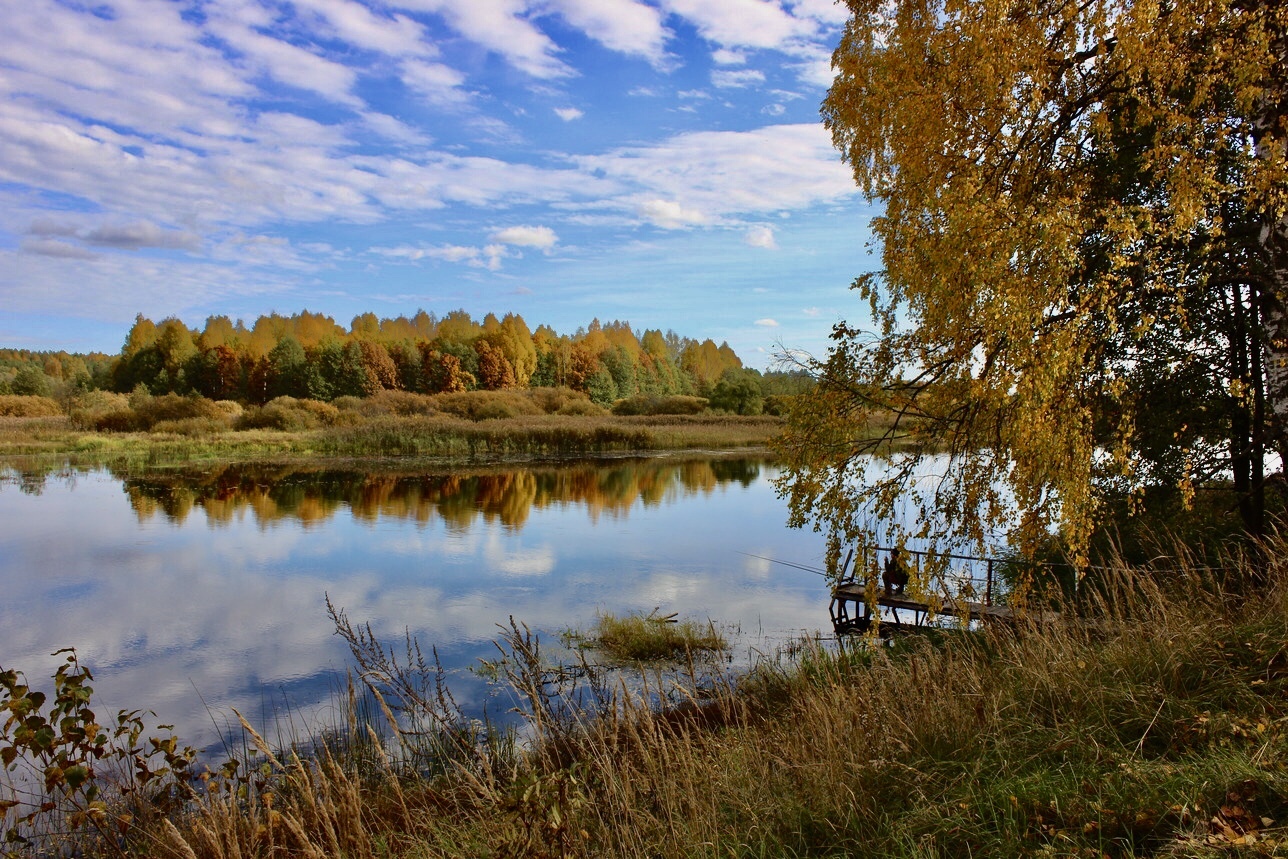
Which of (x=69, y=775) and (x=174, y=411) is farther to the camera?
(x=174, y=411)

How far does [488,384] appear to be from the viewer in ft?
234

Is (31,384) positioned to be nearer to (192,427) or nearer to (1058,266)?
(192,427)

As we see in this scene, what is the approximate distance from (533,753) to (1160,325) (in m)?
8.52

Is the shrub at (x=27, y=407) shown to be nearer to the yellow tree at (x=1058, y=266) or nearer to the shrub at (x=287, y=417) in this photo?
the shrub at (x=287, y=417)

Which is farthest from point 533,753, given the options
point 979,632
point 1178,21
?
point 1178,21

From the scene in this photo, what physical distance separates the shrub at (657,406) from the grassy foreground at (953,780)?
58.3 metres

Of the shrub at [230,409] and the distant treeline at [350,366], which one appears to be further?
Answer: the distant treeline at [350,366]

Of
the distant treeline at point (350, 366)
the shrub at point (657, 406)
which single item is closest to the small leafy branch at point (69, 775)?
the distant treeline at point (350, 366)

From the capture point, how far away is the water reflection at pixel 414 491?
21656 mm

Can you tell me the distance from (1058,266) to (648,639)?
22.3 ft

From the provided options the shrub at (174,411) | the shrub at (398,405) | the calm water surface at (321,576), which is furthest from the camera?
the shrub at (398,405)

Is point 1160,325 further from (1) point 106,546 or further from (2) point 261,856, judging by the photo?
(1) point 106,546

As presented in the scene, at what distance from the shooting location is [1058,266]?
5.80 m

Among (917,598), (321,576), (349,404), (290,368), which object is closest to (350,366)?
(290,368)
